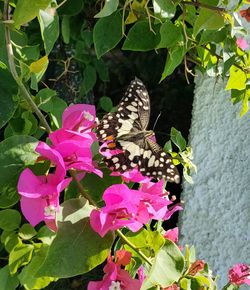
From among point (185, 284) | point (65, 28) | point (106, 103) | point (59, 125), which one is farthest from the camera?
point (106, 103)

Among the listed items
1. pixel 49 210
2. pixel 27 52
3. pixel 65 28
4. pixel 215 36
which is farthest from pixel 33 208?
pixel 65 28

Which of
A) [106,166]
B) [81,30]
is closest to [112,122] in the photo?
[106,166]

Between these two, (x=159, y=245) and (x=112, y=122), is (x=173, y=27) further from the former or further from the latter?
(x=159, y=245)

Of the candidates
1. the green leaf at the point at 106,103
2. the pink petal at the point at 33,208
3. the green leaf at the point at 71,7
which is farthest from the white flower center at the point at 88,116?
the green leaf at the point at 106,103

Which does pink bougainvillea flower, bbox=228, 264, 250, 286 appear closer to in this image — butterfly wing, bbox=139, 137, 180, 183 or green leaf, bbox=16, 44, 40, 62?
butterfly wing, bbox=139, 137, 180, 183

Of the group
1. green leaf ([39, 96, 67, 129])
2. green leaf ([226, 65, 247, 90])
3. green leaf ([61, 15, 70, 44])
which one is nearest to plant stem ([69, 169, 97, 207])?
green leaf ([39, 96, 67, 129])

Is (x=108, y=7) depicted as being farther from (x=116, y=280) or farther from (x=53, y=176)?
(x=116, y=280)

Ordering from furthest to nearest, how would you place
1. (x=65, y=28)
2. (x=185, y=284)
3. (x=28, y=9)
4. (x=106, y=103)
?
(x=106, y=103), (x=65, y=28), (x=185, y=284), (x=28, y=9)
